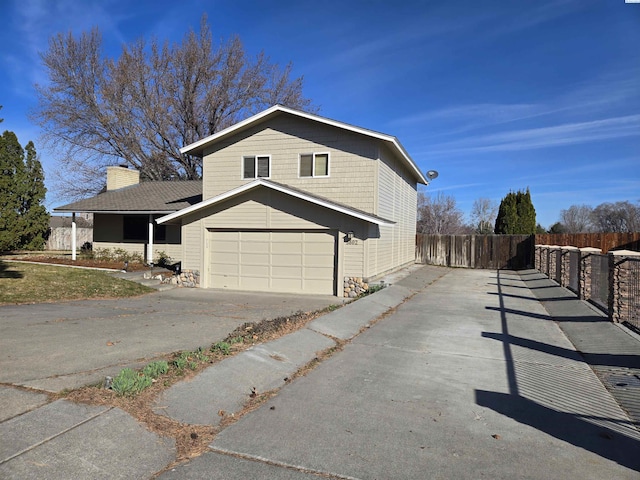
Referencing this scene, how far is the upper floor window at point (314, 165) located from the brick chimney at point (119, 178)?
12862 millimetres

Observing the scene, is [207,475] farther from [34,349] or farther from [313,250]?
[313,250]

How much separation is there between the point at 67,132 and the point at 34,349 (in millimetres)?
28614

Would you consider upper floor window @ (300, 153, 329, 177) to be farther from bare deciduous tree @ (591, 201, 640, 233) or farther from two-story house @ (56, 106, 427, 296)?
bare deciduous tree @ (591, 201, 640, 233)

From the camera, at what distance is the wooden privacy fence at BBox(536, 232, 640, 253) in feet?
67.4

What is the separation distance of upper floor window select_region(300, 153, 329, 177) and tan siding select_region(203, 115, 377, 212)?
0.16 m

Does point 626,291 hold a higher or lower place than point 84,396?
higher

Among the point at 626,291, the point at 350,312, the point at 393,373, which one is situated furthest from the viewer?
the point at 350,312

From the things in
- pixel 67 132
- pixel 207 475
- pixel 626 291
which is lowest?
pixel 207 475

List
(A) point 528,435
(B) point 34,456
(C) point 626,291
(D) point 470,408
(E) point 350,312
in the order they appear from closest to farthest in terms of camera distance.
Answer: (B) point 34,456, (A) point 528,435, (D) point 470,408, (C) point 626,291, (E) point 350,312

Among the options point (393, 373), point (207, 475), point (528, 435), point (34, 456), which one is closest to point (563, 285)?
point (393, 373)

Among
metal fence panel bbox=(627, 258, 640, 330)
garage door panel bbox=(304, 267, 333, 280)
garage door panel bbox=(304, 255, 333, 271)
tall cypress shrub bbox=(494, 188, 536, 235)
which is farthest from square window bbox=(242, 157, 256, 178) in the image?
tall cypress shrub bbox=(494, 188, 536, 235)

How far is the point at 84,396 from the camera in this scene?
448cm

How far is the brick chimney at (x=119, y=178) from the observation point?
2389 centimetres

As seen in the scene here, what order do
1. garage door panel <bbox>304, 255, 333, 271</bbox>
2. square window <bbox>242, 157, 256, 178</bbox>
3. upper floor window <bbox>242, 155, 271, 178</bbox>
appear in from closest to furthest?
garage door panel <bbox>304, 255, 333, 271</bbox>, upper floor window <bbox>242, 155, 271, 178</bbox>, square window <bbox>242, 157, 256, 178</bbox>
